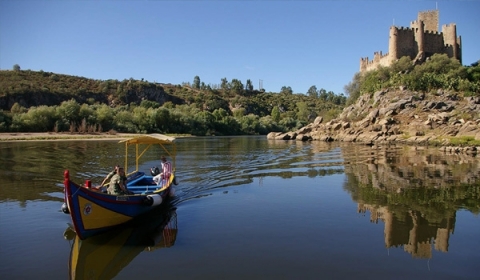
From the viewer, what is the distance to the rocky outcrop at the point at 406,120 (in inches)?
1775

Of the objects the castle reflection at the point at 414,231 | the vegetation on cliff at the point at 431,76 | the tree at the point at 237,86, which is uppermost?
the tree at the point at 237,86

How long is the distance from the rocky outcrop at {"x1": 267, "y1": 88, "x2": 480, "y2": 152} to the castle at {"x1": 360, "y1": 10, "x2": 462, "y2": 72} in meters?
8.72

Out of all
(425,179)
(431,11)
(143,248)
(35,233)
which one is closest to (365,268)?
(143,248)

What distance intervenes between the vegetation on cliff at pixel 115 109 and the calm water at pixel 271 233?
56.4 m

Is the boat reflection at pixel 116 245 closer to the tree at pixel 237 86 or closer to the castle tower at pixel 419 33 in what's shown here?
the castle tower at pixel 419 33

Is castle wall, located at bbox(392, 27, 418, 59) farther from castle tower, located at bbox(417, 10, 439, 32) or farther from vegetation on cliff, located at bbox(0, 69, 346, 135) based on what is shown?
vegetation on cliff, located at bbox(0, 69, 346, 135)

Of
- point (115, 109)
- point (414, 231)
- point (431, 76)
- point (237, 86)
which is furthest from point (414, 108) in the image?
point (237, 86)

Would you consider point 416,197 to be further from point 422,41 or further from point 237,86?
point 237,86

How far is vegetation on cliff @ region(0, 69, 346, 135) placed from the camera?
233 ft

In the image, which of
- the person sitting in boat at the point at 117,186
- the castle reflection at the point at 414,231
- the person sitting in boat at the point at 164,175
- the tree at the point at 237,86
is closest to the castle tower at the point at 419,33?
the castle reflection at the point at 414,231

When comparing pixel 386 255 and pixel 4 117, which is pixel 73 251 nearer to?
pixel 386 255

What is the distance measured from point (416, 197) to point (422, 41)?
187 ft

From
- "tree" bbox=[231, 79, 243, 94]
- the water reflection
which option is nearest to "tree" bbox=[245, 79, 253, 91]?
"tree" bbox=[231, 79, 243, 94]

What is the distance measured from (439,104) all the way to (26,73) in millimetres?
114036
